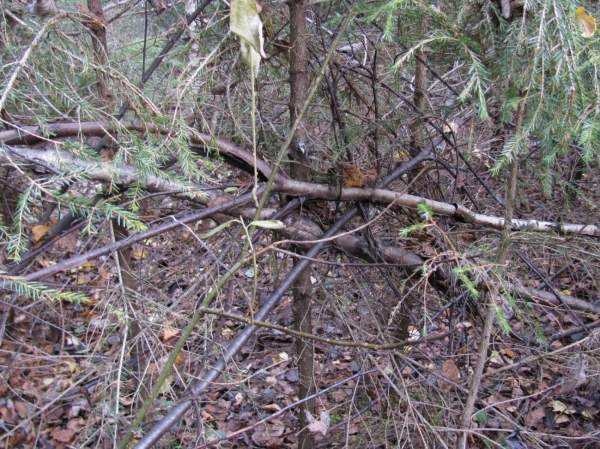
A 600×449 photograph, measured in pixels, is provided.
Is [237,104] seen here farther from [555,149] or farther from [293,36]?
[555,149]

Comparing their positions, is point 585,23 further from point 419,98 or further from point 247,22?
point 419,98

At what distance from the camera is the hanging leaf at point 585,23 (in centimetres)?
159

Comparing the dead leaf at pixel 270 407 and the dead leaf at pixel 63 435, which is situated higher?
the dead leaf at pixel 63 435

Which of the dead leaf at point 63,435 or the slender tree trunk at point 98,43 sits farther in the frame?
the dead leaf at point 63,435

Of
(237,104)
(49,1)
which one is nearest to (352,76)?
(237,104)

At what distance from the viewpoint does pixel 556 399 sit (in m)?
3.83

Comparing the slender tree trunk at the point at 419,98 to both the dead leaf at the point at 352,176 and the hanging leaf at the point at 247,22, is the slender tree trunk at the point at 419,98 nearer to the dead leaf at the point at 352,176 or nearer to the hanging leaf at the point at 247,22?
the dead leaf at the point at 352,176

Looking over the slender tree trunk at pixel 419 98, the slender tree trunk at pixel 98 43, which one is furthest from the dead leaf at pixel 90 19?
the slender tree trunk at pixel 419 98

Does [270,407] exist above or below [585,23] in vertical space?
below

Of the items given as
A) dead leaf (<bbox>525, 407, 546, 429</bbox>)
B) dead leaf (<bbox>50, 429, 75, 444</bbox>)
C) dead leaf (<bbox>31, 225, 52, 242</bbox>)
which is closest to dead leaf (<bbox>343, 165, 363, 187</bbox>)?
dead leaf (<bbox>31, 225, 52, 242</bbox>)

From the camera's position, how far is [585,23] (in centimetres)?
161

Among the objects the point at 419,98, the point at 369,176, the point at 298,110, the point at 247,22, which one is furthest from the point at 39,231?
the point at 419,98

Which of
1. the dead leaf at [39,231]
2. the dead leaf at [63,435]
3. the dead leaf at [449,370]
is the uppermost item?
the dead leaf at [39,231]

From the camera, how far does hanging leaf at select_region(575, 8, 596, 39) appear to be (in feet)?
5.22
